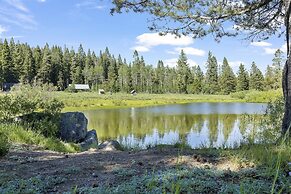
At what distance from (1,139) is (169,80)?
77090 millimetres

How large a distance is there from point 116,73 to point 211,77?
24.9 meters

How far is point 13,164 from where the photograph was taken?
428cm

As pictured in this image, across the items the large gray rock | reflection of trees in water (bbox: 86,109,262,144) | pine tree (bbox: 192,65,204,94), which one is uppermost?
pine tree (bbox: 192,65,204,94)

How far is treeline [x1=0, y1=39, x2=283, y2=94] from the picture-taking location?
6242 centimetres

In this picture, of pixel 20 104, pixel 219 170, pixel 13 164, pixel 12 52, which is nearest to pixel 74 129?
pixel 20 104

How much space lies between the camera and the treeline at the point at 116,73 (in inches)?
2458

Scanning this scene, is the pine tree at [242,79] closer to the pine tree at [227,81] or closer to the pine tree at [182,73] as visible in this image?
the pine tree at [227,81]

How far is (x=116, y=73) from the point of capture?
83.8 m

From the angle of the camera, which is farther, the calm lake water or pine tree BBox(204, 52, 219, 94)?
pine tree BBox(204, 52, 219, 94)

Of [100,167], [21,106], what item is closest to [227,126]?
[21,106]

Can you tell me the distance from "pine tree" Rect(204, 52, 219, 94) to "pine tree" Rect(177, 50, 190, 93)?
4.98m

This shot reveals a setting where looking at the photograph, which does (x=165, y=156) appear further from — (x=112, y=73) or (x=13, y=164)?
(x=112, y=73)

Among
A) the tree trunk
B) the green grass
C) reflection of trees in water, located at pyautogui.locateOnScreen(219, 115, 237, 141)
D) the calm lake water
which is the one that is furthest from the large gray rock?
the tree trunk

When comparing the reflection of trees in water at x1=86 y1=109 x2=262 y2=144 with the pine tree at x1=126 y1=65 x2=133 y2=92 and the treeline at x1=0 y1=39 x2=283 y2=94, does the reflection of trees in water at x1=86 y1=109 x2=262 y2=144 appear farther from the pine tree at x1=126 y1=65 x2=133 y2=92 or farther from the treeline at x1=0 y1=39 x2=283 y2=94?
the pine tree at x1=126 y1=65 x2=133 y2=92
